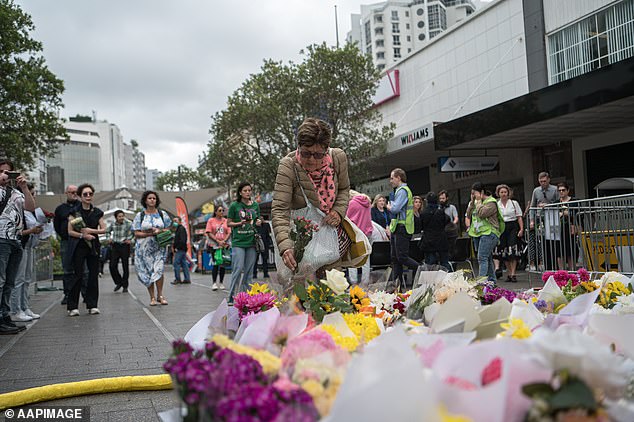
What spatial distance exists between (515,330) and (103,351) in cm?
486

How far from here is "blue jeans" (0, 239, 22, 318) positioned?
6867 mm

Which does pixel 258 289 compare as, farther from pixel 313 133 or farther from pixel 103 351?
pixel 103 351

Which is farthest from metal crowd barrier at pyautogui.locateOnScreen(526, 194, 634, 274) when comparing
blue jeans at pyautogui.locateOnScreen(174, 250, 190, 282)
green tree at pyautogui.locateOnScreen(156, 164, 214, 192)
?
green tree at pyautogui.locateOnScreen(156, 164, 214, 192)

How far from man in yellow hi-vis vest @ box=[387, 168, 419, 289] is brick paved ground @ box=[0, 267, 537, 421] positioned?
3.15 m

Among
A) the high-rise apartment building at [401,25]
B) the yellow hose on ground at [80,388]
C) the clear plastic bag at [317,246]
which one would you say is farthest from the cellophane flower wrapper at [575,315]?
the high-rise apartment building at [401,25]

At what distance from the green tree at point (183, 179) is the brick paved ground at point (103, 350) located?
218 ft

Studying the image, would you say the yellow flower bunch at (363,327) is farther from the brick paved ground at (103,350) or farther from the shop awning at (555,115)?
the shop awning at (555,115)

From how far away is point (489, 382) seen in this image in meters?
1.32

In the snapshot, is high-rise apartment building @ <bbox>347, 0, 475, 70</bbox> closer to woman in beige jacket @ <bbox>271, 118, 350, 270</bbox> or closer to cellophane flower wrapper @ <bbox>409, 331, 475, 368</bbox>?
woman in beige jacket @ <bbox>271, 118, 350, 270</bbox>

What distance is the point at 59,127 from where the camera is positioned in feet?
78.8

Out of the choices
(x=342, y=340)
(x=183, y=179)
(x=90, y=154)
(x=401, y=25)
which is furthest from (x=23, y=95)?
→ (x=90, y=154)

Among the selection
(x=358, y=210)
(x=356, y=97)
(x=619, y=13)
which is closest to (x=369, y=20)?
(x=356, y=97)

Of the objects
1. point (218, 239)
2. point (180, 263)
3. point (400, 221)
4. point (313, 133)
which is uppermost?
point (313, 133)

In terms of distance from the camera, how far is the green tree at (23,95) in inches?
883
